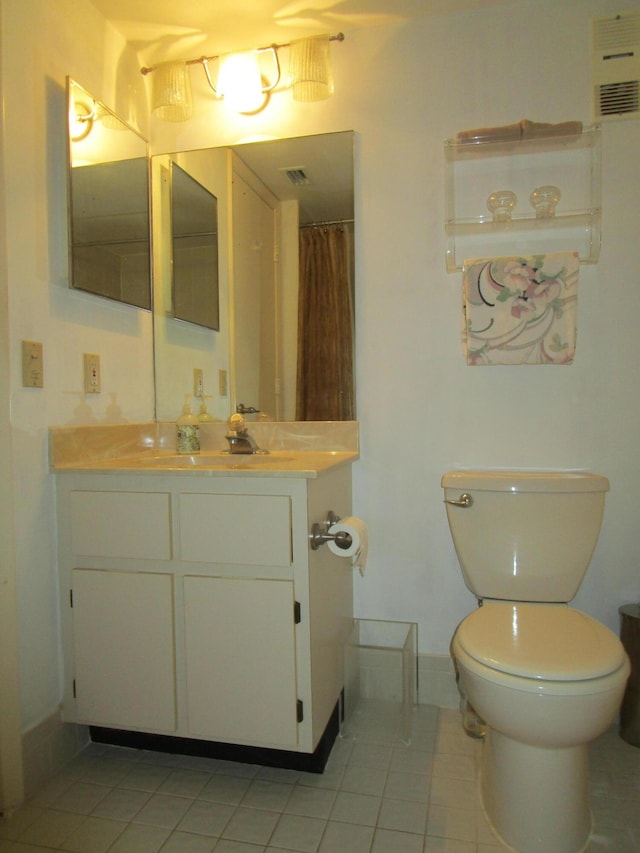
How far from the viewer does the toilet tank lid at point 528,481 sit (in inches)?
58.0

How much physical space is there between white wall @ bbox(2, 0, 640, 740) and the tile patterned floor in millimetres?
282

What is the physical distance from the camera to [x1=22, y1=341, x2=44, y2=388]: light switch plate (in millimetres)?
1345

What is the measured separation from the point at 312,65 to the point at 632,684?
2171mm

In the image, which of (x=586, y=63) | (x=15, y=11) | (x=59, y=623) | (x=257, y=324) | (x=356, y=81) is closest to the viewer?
(x=15, y=11)

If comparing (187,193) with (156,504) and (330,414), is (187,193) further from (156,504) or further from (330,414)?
(156,504)

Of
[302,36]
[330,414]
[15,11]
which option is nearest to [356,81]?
Result: [302,36]

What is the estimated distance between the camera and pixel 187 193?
1937 millimetres

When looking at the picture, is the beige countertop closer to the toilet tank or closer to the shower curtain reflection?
the shower curtain reflection

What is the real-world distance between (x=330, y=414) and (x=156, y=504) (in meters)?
0.67

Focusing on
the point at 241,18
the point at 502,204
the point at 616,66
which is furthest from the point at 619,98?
the point at 241,18

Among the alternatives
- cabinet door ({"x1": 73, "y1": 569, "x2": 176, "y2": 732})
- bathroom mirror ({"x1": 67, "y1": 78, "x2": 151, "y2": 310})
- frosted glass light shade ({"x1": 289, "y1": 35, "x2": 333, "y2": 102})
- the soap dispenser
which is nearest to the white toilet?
cabinet door ({"x1": 73, "y1": 569, "x2": 176, "y2": 732})

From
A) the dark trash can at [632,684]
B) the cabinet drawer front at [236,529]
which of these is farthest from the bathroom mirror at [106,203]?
the dark trash can at [632,684]

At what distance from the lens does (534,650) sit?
115cm

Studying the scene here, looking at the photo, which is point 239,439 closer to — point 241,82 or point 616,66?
point 241,82
